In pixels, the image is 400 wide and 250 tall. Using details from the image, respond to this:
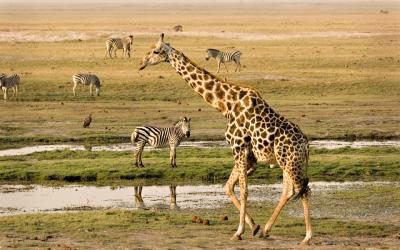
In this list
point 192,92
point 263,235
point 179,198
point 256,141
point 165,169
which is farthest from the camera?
point 192,92

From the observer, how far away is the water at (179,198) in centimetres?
1919

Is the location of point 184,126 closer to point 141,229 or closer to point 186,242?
point 141,229

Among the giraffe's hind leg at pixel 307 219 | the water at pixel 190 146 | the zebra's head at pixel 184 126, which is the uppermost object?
the zebra's head at pixel 184 126

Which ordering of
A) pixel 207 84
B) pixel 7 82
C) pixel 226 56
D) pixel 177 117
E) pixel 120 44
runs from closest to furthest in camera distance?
pixel 207 84 < pixel 177 117 < pixel 7 82 < pixel 226 56 < pixel 120 44

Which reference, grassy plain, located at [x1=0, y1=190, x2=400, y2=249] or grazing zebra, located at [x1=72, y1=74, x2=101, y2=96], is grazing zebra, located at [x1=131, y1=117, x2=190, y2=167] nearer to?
grassy plain, located at [x1=0, y1=190, x2=400, y2=249]

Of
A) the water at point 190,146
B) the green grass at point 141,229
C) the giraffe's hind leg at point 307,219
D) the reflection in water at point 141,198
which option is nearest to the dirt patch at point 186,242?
the green grass at point 141,229

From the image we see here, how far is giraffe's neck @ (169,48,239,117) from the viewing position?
1575 centimetres

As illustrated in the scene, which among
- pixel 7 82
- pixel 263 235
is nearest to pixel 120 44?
pixel 7 82

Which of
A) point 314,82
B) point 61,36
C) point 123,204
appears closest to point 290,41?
point 61,36

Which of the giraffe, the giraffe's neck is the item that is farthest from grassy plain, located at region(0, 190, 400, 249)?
the giraffe's neck

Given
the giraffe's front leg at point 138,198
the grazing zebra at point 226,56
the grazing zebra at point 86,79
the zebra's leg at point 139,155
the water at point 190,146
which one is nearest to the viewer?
the giraffe's front leg at point 138,198

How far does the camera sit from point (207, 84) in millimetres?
16062

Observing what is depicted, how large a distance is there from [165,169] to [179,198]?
3.09 meters

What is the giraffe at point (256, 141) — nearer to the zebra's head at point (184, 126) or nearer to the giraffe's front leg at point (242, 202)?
the giraffe's front leg at point (242, 202)
